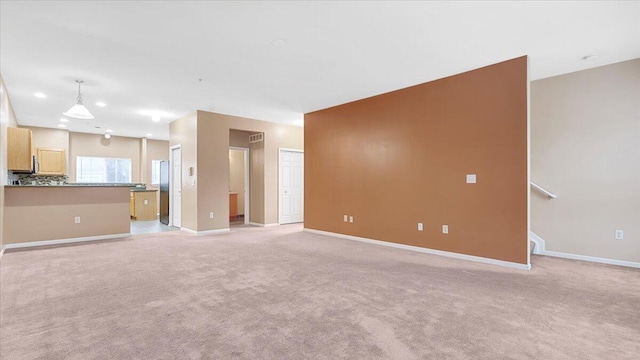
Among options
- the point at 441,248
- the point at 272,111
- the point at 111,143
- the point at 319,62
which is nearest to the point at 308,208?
the point at 272,111

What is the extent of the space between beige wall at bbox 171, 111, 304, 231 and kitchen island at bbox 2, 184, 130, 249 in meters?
1.31

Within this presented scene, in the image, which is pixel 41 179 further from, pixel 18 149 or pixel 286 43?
pixel 286 43

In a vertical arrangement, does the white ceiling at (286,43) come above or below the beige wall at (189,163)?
A: above

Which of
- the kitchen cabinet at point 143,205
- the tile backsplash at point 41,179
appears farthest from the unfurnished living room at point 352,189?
the kitchen cabinet at point 143,205

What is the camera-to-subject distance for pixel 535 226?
4.89 m

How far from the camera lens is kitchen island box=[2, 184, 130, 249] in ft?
17.5

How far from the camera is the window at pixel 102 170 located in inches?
396

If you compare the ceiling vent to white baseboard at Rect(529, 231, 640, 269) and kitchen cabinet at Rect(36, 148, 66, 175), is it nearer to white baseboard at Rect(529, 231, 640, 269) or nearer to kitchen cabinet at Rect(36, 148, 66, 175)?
kitchen cabinet at Rect(36, 148, 66, 175)

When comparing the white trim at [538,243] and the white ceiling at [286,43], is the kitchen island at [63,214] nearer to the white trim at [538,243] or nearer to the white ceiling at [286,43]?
the white ceiling at [286,43]

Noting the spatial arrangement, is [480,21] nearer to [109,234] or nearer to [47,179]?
[109,234]

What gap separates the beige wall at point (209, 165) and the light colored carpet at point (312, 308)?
2.32 m

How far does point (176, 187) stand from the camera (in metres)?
7.88

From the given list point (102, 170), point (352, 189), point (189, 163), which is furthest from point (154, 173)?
point (352, 189)

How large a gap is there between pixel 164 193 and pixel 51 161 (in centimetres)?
368
